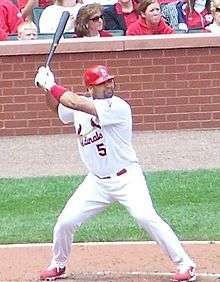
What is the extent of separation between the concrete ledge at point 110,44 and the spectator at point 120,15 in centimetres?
89

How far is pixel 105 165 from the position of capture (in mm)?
6609

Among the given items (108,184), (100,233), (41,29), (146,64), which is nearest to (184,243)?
(100,233)

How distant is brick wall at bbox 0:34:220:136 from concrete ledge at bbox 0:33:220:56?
13 millimetres

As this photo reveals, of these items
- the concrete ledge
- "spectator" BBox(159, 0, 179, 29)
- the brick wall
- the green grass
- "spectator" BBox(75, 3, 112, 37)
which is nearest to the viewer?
the green grass

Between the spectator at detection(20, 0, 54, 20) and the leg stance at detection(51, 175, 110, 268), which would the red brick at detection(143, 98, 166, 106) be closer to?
the spectator at detection(20, 0, 54, 20)

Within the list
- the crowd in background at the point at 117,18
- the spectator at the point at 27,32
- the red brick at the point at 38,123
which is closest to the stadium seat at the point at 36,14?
the crowd in background at the point at 117,18

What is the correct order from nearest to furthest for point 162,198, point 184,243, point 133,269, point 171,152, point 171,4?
point 133,269, point 184,243, point 162,198, point 171,152, point 171,4

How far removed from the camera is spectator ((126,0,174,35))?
41.2 ft

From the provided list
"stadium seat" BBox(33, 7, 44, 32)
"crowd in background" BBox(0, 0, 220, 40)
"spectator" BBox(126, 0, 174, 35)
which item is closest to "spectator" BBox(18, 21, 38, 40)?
"crowd in background" BBox(0, 0, 220, 40)

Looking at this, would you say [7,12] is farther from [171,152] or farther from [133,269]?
[133,269]

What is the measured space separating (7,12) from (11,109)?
1415mm

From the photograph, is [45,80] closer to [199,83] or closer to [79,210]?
[79,210]

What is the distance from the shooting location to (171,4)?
46.6 ft

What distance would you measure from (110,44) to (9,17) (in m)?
1.61
